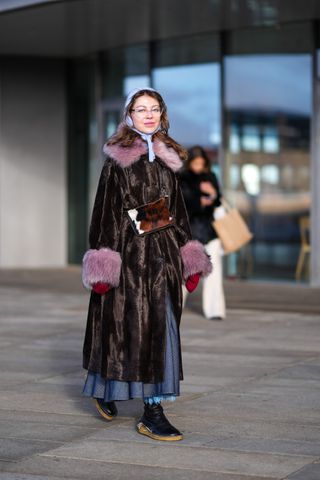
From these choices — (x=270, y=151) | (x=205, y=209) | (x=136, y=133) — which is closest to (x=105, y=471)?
(x=136, y=133)

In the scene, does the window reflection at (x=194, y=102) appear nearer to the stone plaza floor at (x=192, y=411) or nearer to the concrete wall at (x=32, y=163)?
the concrete wall at (x=32, y=163)

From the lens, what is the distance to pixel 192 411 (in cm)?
673

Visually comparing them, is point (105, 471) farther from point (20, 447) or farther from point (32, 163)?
point (32, 163)

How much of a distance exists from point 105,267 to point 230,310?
22.6 ft

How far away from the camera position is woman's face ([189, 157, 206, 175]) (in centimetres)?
1167

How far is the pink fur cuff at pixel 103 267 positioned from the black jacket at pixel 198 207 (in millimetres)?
5558

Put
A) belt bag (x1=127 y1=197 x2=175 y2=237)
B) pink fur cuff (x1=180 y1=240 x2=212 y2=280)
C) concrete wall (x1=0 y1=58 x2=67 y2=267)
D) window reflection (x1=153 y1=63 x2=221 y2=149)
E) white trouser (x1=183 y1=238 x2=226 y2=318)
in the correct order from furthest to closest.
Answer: concrete wall (x1=0 y1=58 x2=67 y2=267) < window reflection (x1=153 y1=63 x2=221 y2=149) < white trouser (x1=183 y1=238 x2=226 y2=318) < pink fur cuff (x1=180 y1=240 x2=212 y2=280) < belt bag (x1=127 y1=197 x2=175 y2=237)

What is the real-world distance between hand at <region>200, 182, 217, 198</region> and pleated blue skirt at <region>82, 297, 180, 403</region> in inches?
224

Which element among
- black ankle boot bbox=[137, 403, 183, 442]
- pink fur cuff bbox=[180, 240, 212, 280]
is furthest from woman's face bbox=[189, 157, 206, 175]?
black ankle boot bbox=[137, 403, 183, 442]

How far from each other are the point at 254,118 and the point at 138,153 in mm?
10631

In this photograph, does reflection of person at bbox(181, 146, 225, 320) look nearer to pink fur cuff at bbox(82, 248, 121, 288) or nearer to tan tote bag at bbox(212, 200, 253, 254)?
tan tote bag at bbox(212, 200, 253, 254)

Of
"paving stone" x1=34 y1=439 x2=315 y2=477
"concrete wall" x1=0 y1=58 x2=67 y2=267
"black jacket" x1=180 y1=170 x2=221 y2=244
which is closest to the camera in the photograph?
"paving stone" x1=34 y1=439 x2=315 y2=477

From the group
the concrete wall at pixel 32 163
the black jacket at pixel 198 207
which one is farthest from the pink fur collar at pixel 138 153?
the concrete wall at pixel 32 163

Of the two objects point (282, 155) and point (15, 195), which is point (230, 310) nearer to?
point (282, 155)
